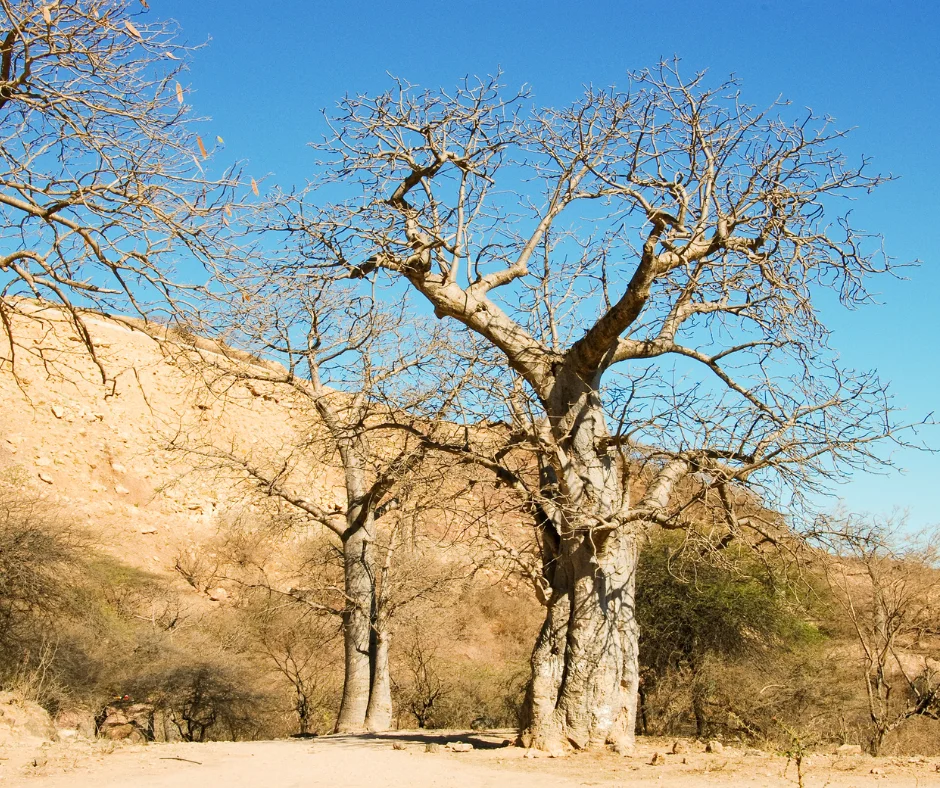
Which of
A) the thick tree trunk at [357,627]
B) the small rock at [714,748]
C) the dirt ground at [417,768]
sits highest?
the thick tree trunk at [357,627]

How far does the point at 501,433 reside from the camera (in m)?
9.40

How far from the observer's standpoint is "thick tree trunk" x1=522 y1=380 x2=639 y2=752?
8.19 metres

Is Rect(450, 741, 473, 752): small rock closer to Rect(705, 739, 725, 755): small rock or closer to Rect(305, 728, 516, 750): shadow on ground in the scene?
Rect(305, 728, 516, 750): shadow on ground

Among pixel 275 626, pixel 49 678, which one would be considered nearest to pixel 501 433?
pixel 49 678

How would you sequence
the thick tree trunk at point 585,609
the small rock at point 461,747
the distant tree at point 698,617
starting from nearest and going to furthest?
the thick tree trunk at point 585,609
the small rock at point 461,747
the distant tree at point 698,617

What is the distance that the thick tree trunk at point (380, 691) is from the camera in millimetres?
12953

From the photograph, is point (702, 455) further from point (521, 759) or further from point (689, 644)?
point (689, 644)

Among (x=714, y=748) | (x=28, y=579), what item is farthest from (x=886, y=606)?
(x=28, y=579)

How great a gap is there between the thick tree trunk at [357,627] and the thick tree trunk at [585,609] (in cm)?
503

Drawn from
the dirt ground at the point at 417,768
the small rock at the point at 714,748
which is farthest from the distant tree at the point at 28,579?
the small rock at the point at 714,748

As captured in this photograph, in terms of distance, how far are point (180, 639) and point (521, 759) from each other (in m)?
11.3

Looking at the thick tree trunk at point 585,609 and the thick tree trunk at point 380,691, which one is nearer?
the thick tree trunk at point 585,609

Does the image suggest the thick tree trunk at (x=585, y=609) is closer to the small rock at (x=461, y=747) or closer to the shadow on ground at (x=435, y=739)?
the small rock at (x=461, y=747)

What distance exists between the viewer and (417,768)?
24.2 feet
